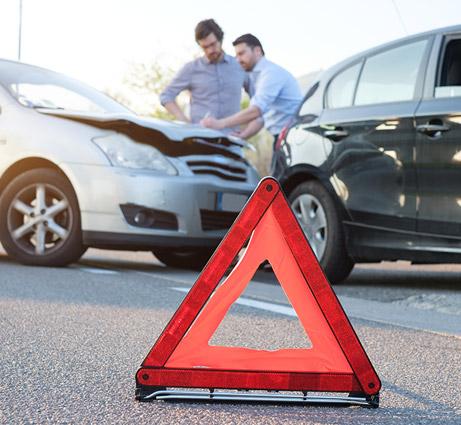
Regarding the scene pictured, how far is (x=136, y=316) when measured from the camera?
20.3ft

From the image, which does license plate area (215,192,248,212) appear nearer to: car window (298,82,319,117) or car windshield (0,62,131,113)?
car window (298,82,319,117)

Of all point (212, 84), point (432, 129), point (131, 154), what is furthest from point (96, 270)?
point (432, 129)

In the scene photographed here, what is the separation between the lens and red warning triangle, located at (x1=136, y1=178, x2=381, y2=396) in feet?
12.6

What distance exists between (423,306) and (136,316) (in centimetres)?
197

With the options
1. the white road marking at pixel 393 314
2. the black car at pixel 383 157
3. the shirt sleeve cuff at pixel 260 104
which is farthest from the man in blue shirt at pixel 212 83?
the white road marking at pixel 393 314

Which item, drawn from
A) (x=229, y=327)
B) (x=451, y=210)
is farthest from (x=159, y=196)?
(x=229, y=327)

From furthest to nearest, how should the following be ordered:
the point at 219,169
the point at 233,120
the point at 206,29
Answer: the point at 233,120
the point at 206,29
the point at 219,169

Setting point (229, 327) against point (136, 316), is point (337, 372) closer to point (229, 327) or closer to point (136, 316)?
point (229, 327)

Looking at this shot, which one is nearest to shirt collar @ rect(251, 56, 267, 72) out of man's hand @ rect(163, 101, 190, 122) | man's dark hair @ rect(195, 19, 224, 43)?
man's dark hair @ rect(195, 19, 224, 43)

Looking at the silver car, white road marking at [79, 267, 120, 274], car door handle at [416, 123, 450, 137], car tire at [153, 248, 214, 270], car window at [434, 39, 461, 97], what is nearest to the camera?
car door handle at [416, 123, 450, 137]

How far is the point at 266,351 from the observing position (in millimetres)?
3916

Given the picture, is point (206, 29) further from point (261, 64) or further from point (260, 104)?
point (260, 104)

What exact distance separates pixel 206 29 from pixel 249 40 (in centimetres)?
39

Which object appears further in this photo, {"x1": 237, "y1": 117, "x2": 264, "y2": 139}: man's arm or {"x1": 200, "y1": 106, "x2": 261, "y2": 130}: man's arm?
{"x1": 237, "y1": 117, "x2": 264, "y2": 139}: man's arm
